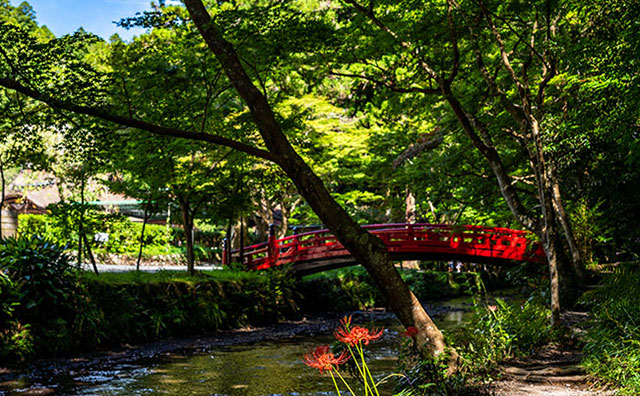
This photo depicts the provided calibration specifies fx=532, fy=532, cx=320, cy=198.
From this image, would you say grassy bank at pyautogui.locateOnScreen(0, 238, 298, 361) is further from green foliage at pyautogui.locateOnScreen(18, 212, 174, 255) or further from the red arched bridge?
the red arched bridge

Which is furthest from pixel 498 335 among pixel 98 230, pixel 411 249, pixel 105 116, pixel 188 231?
pixel 411 249

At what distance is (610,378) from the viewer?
184 inches

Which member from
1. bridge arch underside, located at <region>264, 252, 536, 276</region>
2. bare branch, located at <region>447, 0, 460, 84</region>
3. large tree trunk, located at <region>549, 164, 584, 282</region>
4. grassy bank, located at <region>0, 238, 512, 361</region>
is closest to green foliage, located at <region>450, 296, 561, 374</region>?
grassy bank, located at <region>0, 238, 512, 361</region>

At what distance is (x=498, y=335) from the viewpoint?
620cm

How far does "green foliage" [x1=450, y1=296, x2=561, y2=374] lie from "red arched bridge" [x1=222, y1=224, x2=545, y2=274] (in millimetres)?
7516

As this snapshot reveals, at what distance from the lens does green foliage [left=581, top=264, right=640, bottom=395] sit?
4461mm

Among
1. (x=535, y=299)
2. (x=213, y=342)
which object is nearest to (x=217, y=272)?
(x=213, y=342)

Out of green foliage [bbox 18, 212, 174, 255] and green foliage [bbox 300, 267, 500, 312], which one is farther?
green foliage [bbox 300, 267, 500, 312]

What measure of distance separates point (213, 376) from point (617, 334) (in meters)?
5.13

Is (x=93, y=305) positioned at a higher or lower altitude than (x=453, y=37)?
lower

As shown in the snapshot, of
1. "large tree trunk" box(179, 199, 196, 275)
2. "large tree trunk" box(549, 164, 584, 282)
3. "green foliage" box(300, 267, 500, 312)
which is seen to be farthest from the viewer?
"green foliage" box(300, 267, 500, 312)

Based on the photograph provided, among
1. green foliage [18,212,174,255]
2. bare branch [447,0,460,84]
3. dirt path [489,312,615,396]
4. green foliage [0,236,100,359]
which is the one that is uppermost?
bare branch [447,0,460,84]

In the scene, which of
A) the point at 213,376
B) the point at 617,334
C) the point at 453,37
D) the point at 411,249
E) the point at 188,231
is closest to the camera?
the point at 617,334

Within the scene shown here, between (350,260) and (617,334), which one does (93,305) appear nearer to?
(617,334)
